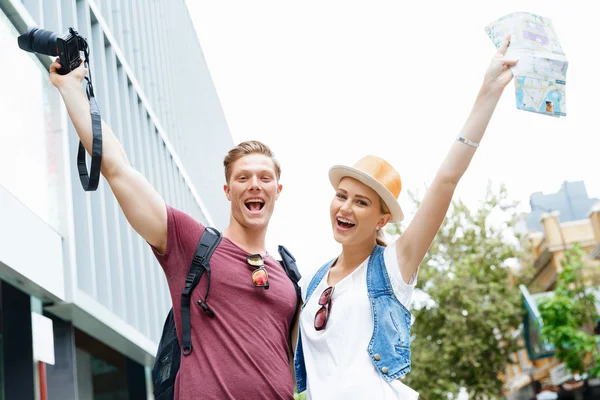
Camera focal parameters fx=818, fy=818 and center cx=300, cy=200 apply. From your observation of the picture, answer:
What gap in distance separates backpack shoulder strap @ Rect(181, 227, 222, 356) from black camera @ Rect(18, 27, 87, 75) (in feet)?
2.97

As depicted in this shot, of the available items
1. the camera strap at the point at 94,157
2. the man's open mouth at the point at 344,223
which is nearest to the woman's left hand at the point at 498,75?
the man's open mouth at the point at 344,223

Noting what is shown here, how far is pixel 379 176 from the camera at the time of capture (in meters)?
3.51

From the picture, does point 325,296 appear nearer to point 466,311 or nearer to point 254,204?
point 254,204

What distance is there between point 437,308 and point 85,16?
1915 centimetres

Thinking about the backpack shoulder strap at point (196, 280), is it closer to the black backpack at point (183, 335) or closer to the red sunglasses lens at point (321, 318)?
the black backpack at point (183, 335)

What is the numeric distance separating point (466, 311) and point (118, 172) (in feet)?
79.6

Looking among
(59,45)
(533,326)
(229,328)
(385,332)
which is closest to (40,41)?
(59,45)

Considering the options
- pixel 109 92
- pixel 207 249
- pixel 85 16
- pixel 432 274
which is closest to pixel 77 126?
pixel 207 249

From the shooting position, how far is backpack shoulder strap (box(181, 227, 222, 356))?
3340mm

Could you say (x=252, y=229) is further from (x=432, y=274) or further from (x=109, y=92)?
(x=432, y=274)

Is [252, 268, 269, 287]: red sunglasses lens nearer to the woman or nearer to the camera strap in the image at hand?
the woman

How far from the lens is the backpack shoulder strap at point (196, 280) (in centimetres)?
334

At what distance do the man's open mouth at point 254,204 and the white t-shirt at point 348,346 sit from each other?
56cm

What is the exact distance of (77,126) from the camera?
3.12m
